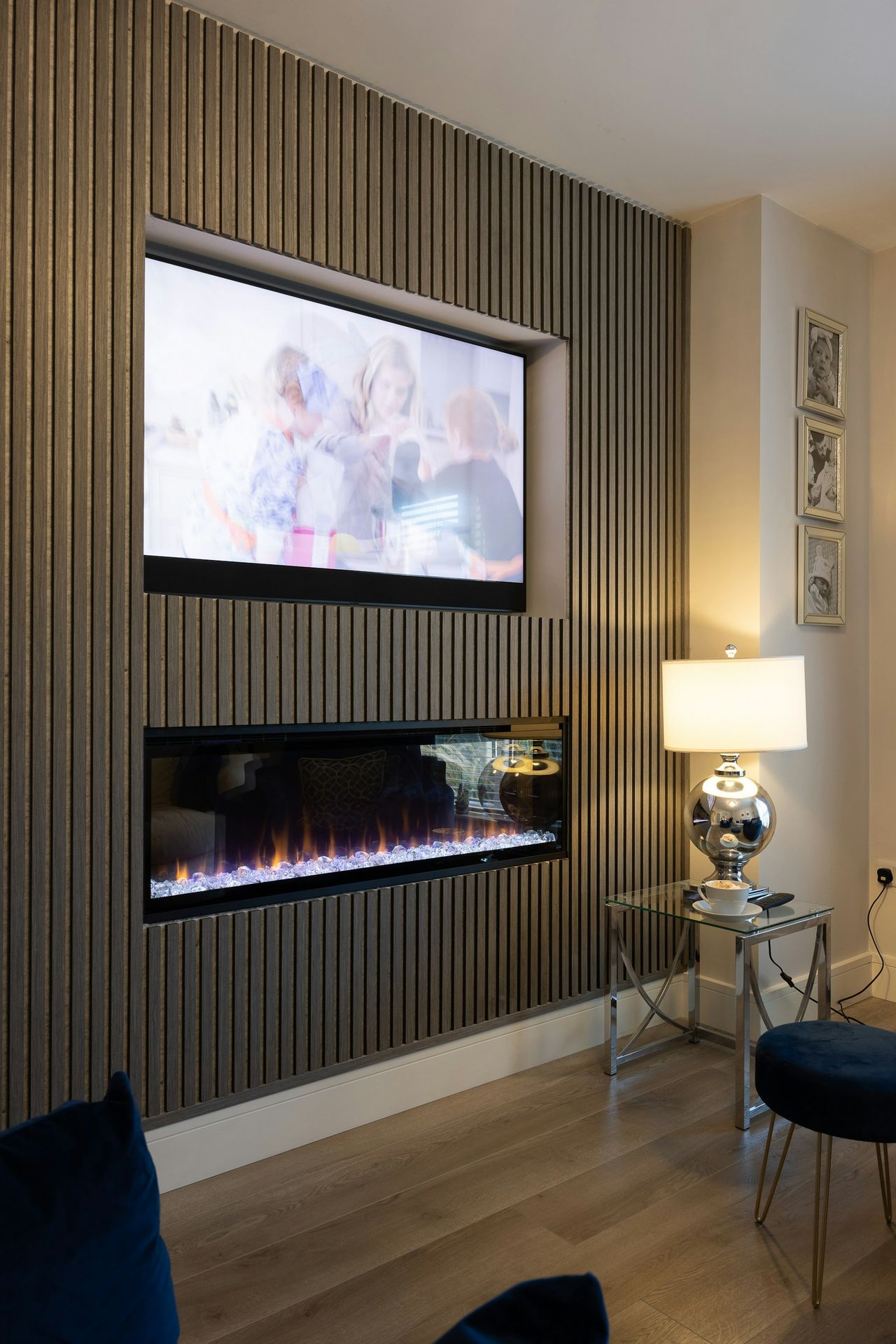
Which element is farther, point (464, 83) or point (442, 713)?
point (442, 713)

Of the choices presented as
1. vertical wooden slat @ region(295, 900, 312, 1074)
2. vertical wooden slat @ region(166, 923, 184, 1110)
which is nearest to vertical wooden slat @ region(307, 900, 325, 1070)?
vertical wooden slat @ region(295, 900, 312, 1074)

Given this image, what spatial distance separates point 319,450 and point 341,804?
1020mm

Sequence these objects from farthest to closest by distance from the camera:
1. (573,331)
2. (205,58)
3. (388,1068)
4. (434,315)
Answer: (573,331) → (434,315) → (388,1068) → (205,58)

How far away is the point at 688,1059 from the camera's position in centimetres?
319

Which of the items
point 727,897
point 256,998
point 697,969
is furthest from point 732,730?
point 256,998

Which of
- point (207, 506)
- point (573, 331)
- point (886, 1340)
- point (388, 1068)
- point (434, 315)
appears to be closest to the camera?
point (886, 1340)

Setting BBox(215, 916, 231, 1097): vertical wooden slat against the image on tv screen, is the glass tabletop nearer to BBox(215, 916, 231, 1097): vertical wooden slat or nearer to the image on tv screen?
the image on tv screen

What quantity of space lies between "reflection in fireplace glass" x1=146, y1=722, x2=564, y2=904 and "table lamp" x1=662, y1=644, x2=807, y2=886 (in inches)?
17.7

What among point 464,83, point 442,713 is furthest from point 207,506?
point 464,83

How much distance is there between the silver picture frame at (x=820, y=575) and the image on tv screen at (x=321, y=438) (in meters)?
1.05

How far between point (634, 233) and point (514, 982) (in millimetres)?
2623

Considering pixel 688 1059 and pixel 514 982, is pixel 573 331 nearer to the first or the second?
pixel 514 982

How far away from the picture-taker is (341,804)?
276 cm

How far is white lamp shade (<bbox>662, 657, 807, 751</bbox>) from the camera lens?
113 inches
